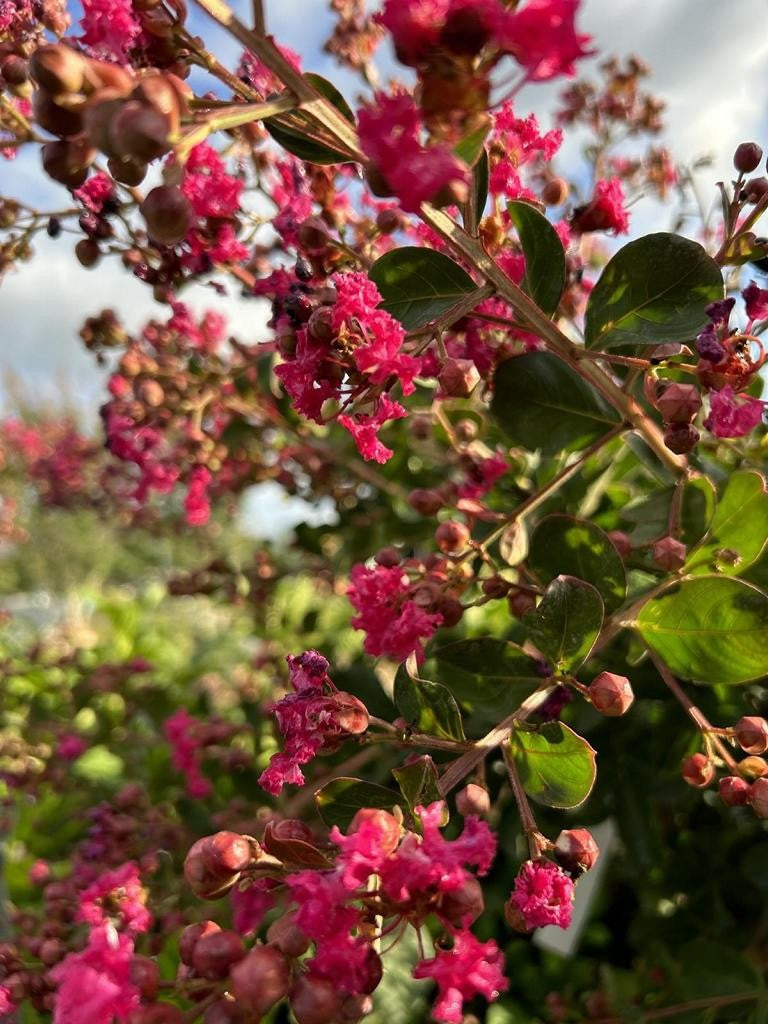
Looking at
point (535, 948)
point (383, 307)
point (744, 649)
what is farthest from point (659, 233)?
point (535, 948)

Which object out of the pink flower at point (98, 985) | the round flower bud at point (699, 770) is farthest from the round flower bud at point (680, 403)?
the pink flower at point (98, 985)

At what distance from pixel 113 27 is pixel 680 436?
0.62 metres

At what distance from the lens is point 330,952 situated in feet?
1.89

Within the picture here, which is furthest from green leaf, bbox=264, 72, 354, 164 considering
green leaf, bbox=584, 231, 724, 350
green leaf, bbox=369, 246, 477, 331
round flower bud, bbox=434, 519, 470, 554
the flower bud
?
round flower bud, bbox=434, 519, 470, 554

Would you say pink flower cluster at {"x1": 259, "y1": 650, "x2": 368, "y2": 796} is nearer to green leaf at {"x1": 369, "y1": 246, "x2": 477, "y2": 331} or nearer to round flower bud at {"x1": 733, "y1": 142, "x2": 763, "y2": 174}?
green leaf at {"x1": 369, "y1": 246, "x2": 477, "y2": 331}

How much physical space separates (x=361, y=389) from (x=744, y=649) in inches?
18.8

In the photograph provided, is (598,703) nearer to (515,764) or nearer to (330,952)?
(515,764)

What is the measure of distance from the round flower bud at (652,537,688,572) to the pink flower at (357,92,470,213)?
51cm

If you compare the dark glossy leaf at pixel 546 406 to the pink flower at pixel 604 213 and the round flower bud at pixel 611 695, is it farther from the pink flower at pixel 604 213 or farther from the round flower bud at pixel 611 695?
the round flower bud at pixel 611 695

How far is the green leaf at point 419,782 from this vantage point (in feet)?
2.23

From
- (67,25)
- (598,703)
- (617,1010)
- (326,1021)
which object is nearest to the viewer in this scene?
(326,1021)

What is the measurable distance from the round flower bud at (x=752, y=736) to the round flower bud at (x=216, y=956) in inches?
20.7

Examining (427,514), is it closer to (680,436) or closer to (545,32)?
(680,436)

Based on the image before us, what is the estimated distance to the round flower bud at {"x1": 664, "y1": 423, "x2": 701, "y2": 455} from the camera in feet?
2.60
